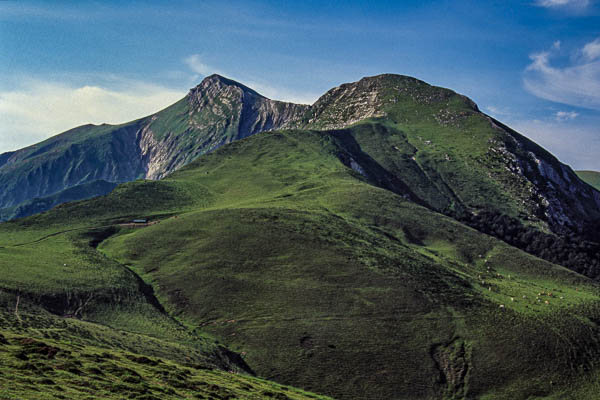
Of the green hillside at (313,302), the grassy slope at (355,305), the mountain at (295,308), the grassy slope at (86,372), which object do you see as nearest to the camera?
the grassy slope at (86,372)

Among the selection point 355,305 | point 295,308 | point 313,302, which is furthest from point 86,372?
point 355,305

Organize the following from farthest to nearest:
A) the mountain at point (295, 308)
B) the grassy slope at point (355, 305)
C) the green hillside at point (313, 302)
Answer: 1. the grassy slope at point (355, 305)
2. the green hillside at point (313, 302)
3. the mountain at point (295, 308)

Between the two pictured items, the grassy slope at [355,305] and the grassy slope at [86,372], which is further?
the grassy slope at [355,305]

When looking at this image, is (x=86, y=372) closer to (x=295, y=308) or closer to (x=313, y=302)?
(x=295, y=308)

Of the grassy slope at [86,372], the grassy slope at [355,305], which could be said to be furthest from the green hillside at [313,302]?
the grassy slope at [86,372]

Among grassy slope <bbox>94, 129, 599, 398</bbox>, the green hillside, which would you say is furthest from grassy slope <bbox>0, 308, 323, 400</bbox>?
grassy slope <bbox>94, 129, 599, 398</bbox>

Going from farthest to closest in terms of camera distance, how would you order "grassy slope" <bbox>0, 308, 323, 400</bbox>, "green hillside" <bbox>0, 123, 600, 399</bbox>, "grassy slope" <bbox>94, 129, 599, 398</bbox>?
"grassy slope" <bbox>94, 129, 599, 398</bbox>
"green hillside" <bbox>0, 123, 600, 399</bbox>
"grassy slope" <bbox>0, 308, 323, 400</bbox>

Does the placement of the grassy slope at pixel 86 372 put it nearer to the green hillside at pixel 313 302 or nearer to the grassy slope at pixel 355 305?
the green hillside at pixel 313 302

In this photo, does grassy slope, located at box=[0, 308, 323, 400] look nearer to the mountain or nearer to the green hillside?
the mountain

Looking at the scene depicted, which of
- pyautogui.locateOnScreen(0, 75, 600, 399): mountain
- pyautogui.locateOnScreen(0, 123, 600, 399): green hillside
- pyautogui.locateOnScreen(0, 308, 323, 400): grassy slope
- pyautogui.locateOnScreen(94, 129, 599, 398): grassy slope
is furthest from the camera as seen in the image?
pyautogui.locateOnScreen(94, 129, 599, 398): grassy slope

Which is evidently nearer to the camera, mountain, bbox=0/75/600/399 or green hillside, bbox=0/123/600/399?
mountain, bbox=0/75/600/399

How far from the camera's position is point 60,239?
158 metres

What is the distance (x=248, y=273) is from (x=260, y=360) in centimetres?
3514

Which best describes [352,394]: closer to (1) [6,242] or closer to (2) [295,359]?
(2) [295,359]
